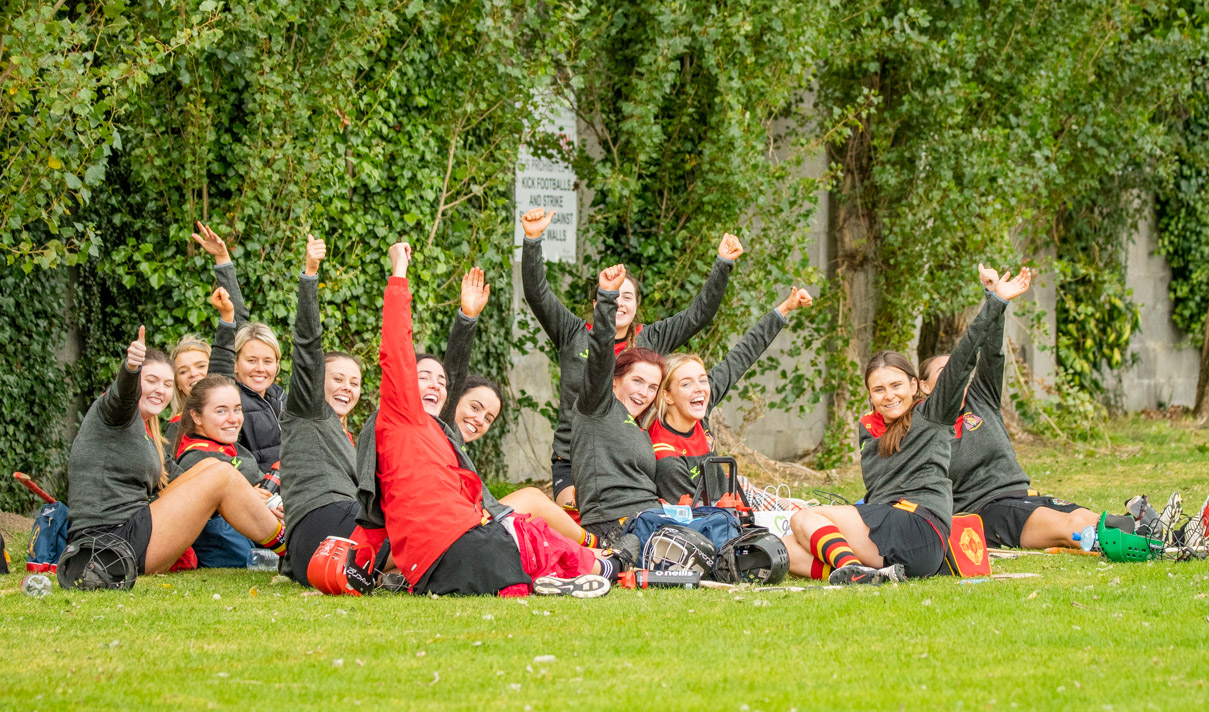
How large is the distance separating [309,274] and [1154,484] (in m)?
7.17

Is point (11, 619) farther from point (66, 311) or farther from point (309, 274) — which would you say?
point (66, 311)

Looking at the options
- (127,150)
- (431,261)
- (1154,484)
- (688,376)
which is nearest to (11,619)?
(688,376)

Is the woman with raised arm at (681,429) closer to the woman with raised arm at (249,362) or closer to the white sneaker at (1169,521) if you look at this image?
the woman with raised arm at (249,362)

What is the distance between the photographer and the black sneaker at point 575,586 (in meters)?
5.02

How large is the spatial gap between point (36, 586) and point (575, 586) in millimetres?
2187

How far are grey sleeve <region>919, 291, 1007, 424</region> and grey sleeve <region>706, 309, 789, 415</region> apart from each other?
1.39 meters

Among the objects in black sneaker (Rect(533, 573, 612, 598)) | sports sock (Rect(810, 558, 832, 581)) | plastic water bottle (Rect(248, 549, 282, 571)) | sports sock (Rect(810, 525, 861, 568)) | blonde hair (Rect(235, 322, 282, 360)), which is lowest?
plastic water bottle (Rect(248, 549, 282, 571))

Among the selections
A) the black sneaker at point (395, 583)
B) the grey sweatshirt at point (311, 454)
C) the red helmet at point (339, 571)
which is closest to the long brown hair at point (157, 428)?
the grey sweatshirt at point (311, 454)

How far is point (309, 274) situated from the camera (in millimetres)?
5410

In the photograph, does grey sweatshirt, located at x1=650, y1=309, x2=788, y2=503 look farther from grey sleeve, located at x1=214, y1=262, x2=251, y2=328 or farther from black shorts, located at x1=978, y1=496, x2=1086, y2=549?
grey sleeve, located at x1=214, y1=262, x2=251, y2=328

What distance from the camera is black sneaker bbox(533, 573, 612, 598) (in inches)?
198

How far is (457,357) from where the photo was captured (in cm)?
548

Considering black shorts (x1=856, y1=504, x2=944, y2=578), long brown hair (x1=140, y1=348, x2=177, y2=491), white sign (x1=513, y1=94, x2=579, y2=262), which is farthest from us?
white sign (x1=513, y1=94, x2=579, y2=262)

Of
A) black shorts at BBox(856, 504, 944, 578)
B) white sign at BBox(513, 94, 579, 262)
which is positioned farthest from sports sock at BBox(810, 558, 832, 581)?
white sign at BBox(513, 94, 579, 262)
